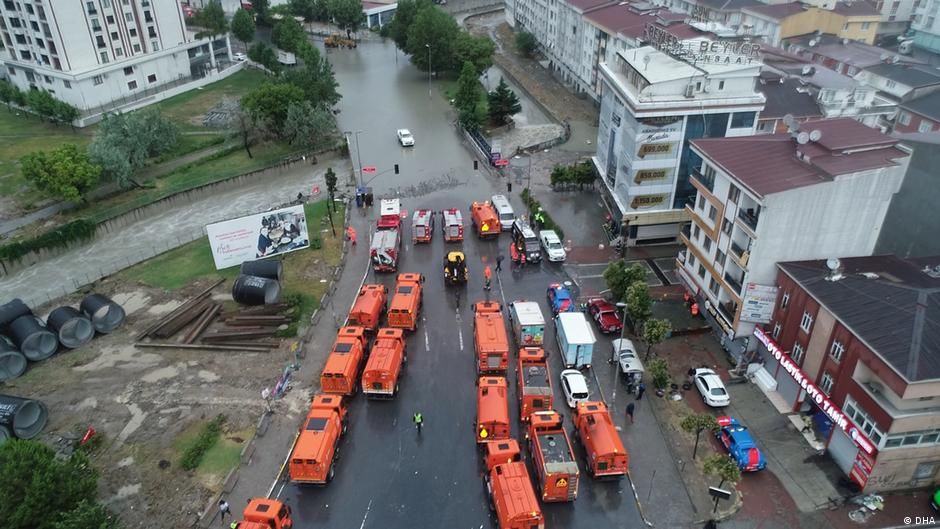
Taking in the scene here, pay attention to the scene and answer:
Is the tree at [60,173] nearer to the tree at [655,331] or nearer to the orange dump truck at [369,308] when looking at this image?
the orange dump truck at [369,308]

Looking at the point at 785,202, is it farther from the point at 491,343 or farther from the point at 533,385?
the point at 491,343

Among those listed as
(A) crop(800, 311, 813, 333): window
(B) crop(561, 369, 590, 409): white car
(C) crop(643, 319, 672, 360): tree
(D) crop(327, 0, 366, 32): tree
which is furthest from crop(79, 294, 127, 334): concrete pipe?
(D) crop(327, 0, 366, 32): tree

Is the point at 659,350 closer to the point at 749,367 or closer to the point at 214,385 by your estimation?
the point at 749,367

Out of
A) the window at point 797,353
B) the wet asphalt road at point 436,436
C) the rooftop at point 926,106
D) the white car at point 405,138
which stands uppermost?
the rooftop at point 926,106

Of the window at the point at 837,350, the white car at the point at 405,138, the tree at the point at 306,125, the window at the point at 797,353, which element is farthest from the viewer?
the white car at the point at 405,138

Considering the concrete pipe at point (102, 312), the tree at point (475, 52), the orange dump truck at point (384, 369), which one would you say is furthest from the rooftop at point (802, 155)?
the tree at point (475, 52)

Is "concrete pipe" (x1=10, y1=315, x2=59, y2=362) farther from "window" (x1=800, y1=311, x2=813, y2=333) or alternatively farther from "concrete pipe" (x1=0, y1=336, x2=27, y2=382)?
"window" (x1=800, y1=311, x2=813, y2=333)

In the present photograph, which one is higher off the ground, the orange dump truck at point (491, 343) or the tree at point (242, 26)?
the tree at point (242, 26)

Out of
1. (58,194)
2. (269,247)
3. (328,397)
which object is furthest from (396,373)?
(58,194)
